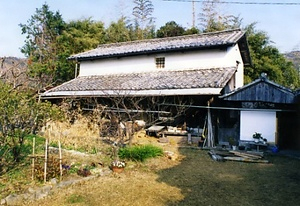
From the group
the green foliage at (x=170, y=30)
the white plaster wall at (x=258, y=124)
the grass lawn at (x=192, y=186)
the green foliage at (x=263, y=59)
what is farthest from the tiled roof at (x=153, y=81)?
the green foliage at (x=170, y=30)

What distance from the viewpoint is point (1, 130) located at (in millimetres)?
6539

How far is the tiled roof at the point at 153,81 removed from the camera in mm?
12281

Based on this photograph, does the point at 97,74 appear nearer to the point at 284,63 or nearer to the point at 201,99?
the point at 201,99

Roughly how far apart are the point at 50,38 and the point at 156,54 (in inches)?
752

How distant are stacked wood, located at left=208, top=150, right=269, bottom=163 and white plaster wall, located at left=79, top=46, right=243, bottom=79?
5361 millimetres

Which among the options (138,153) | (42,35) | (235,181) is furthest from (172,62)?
(42,35)

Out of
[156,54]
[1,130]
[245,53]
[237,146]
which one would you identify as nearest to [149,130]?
[237,146]

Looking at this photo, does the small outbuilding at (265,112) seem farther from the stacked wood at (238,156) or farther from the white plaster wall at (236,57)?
the white plaster wall at (236,57)

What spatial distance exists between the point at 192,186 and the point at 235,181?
1.34 m

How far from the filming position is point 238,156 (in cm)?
1007

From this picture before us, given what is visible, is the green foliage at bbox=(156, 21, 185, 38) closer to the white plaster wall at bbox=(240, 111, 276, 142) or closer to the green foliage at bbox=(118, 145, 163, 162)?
the white plaster wall at bbox=(240, 111, 276, 142)

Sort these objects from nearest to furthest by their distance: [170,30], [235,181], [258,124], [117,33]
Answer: [235,181], [258,124], [170,30], [117,33]

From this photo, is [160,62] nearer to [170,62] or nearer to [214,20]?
[170,62]

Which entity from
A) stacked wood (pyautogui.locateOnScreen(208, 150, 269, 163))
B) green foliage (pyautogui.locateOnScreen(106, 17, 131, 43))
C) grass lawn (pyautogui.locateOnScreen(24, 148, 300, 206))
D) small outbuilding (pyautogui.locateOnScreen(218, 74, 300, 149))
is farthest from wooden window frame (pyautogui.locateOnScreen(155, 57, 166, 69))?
green foliage (pyautogui.locateOnScreen(106, 17, 131, 43))
